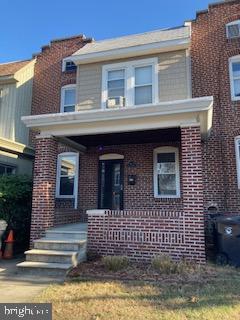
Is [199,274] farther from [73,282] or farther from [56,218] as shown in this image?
[56,218]

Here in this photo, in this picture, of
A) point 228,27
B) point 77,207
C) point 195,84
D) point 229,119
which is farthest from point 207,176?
Answer: point 228,27

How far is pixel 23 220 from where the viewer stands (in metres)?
8.98

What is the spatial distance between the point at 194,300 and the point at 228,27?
33.8 ft

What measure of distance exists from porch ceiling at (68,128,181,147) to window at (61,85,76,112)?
2.93 metres

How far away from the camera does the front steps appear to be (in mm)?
6508

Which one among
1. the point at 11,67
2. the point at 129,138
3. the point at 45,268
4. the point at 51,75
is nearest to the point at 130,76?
the point at 129,138

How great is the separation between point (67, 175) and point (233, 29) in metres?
8.40

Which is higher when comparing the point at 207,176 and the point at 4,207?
the point at 207,176

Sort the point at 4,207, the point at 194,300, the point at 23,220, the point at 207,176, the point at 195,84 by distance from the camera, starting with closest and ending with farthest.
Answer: the point at 194,300, the point at 4,207, the point at 23,220, the point at 207,176, the point at 195,84

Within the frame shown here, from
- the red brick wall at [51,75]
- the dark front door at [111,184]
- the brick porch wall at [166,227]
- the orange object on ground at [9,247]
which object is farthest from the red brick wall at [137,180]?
the orange object on ground at [9,247]

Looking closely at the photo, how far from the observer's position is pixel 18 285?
5648 millimetres

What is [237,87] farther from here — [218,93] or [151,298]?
[151,298]

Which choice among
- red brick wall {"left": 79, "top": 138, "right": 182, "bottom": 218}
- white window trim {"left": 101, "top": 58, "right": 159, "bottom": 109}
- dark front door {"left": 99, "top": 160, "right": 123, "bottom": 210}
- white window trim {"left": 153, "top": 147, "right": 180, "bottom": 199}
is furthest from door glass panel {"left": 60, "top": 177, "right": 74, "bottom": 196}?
white window trim {"left": 153, "top": 147, "right": 180, "bottom": 199}

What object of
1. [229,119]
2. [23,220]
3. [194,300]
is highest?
[229,119]
